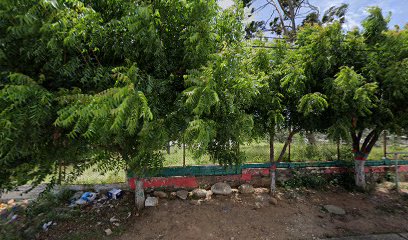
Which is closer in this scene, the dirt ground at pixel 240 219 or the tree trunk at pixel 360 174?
the dirt ground at pixel 240 219

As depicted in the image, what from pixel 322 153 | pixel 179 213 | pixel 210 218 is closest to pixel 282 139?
pixel 322 153

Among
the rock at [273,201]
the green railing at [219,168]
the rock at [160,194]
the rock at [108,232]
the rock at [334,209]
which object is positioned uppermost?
the green railing at [219,168]

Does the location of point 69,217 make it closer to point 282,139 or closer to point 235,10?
point 235,10

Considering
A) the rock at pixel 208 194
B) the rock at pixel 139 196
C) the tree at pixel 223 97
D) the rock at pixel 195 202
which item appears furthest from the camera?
the rock at pixel 208 194

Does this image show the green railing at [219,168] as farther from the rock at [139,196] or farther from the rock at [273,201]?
the rock at [273,201]

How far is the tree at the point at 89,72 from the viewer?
221cm

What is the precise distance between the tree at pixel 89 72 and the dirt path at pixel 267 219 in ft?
6.16

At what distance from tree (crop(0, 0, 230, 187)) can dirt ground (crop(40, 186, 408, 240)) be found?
1.89 m

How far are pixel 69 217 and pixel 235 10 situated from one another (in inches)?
222

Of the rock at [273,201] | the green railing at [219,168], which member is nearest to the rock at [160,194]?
the green railing at [219,168]

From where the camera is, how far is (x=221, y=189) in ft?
19.7

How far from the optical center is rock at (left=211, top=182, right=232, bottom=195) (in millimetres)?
5980

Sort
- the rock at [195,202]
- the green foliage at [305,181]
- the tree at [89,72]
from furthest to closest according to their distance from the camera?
the green foliage at [305,181] → the rock at [195,202] → the tree at [89,72]

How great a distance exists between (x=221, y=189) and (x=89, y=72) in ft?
14.9
